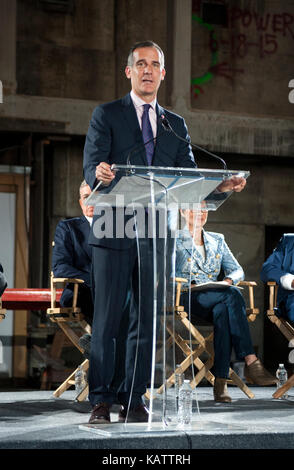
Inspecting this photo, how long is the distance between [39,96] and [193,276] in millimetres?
3914

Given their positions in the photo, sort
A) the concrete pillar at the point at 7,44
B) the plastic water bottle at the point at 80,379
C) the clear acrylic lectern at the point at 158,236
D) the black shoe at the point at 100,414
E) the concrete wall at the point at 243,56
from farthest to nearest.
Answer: the concrete wall at the point at 243,56 < the concrete pillar at the point at 7,44 < the plastic water bottle at the point at 80,379 < the black shoe at the point at 100,414 < the clear acrylic lectern at the point at 158,236

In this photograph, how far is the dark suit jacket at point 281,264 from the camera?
4992mm

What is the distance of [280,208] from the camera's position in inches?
367

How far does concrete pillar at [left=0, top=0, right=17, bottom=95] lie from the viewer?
816 cm

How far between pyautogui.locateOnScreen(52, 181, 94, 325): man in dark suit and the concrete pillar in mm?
3547

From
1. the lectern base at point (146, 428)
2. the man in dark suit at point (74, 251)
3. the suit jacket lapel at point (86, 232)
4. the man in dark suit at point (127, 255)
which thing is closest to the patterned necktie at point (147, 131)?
Result: the man in dark suit at point (127, 255)

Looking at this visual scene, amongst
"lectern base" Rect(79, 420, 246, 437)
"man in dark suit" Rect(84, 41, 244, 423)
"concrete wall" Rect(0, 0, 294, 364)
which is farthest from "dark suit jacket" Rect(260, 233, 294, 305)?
"concrete wall" Rect(0, 0, 294, 364)

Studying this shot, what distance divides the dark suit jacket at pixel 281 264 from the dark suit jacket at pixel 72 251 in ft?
3.82

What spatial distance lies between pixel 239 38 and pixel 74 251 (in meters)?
4.94

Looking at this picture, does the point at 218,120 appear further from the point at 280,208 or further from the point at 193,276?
the point at 193,276

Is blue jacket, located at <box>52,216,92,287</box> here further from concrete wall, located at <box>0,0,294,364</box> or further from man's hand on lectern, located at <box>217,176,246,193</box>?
concrete wall, located at <box>0,0,294,364</box>

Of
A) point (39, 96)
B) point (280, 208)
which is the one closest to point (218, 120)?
point (280, 208)

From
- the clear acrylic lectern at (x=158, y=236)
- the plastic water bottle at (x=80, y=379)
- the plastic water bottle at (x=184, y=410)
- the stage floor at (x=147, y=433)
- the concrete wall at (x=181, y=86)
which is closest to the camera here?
the stage floor at (x=147, y=433)

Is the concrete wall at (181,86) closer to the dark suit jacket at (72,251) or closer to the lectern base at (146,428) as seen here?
the dark suit jacket at (72,251)
